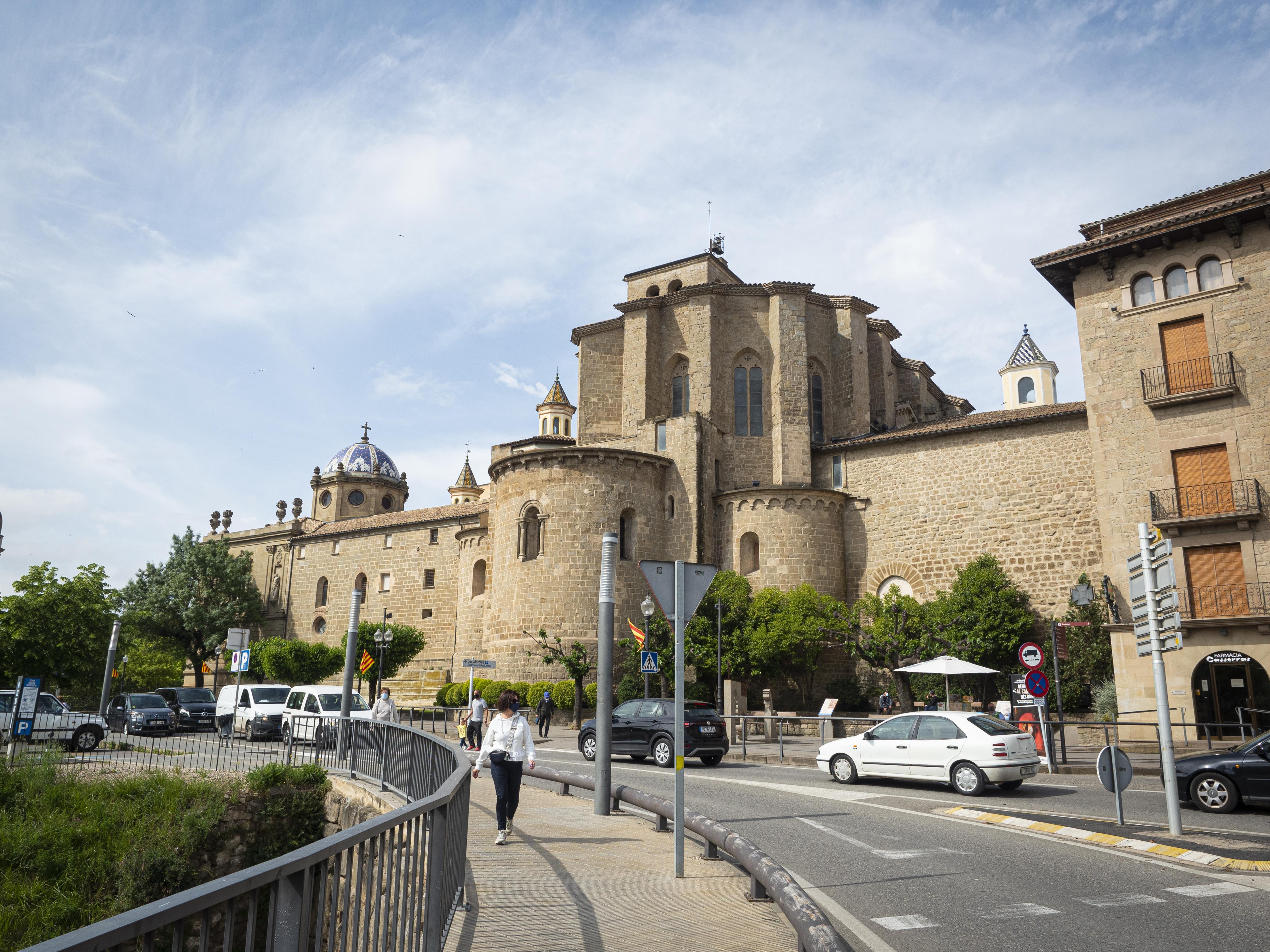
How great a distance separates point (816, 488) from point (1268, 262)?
1735 centimetres

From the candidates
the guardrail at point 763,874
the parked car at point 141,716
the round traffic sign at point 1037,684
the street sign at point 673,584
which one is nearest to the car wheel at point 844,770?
the round traffic sign at point 1037,684

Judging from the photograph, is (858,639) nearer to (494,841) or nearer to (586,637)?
(586,637)

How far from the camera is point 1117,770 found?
1061 centimetres

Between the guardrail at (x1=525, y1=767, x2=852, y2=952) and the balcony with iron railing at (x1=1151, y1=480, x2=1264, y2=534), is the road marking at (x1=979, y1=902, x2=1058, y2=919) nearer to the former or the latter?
the guardrail at (x1=525, y1=767, x2=852, y2=952)

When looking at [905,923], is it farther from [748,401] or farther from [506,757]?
[748,401]

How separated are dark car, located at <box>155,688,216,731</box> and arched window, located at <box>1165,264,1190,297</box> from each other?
A: 30208 millimetres

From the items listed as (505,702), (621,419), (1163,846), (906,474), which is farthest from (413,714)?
(1163,846)

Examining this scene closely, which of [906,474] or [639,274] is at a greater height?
[639,274]

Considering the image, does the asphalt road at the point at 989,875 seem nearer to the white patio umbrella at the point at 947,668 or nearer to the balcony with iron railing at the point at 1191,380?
the white patio umbrella at the point at 947,668

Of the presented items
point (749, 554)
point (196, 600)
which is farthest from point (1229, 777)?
point (196, 600)

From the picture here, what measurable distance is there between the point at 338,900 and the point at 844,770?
44.9 ft

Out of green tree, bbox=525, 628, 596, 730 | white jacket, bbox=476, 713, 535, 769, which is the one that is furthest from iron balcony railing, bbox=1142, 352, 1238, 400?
white jacket, bbox=476, 713, 535, 769

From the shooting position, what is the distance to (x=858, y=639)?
34312 mm

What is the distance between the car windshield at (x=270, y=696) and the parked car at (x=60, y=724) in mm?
4108
